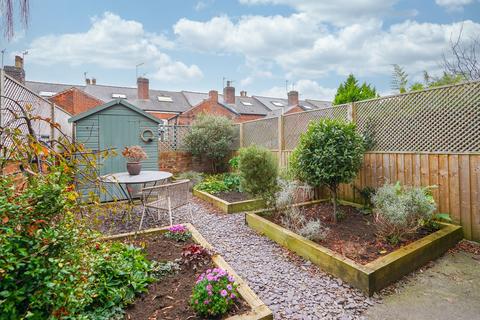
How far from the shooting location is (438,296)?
240 centimetres

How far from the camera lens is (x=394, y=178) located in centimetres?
436

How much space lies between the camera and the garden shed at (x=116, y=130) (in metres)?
5.87

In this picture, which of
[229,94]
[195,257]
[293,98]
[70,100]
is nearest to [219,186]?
[195,257]

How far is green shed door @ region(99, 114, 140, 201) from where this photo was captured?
6023 mm

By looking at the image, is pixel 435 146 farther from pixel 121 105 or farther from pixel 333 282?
pixel 121 105

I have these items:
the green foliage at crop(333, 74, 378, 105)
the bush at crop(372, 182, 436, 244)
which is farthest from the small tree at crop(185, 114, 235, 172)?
the bush at crop(372, 182, 436, 244)

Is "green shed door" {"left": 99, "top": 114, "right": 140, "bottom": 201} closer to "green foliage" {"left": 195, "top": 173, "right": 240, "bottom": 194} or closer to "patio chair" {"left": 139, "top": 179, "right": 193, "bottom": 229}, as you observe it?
"green foliage" {"left": 195, "top": 173, "right": 240, "bottom": 194}

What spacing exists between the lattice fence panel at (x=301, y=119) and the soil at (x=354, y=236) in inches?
80.3

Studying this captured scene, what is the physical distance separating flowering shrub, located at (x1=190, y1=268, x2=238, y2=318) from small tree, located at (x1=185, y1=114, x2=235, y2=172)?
657 centimetres

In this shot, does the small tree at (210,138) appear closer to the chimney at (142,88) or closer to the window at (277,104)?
the chimney at (142,88)

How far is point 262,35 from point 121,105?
4.59 m

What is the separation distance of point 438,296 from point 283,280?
1.46 meters

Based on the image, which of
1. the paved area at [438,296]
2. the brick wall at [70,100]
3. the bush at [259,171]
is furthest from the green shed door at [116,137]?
the brick wall at [70,100]

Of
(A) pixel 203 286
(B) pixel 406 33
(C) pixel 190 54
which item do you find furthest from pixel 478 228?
(C) pixel 190 54
